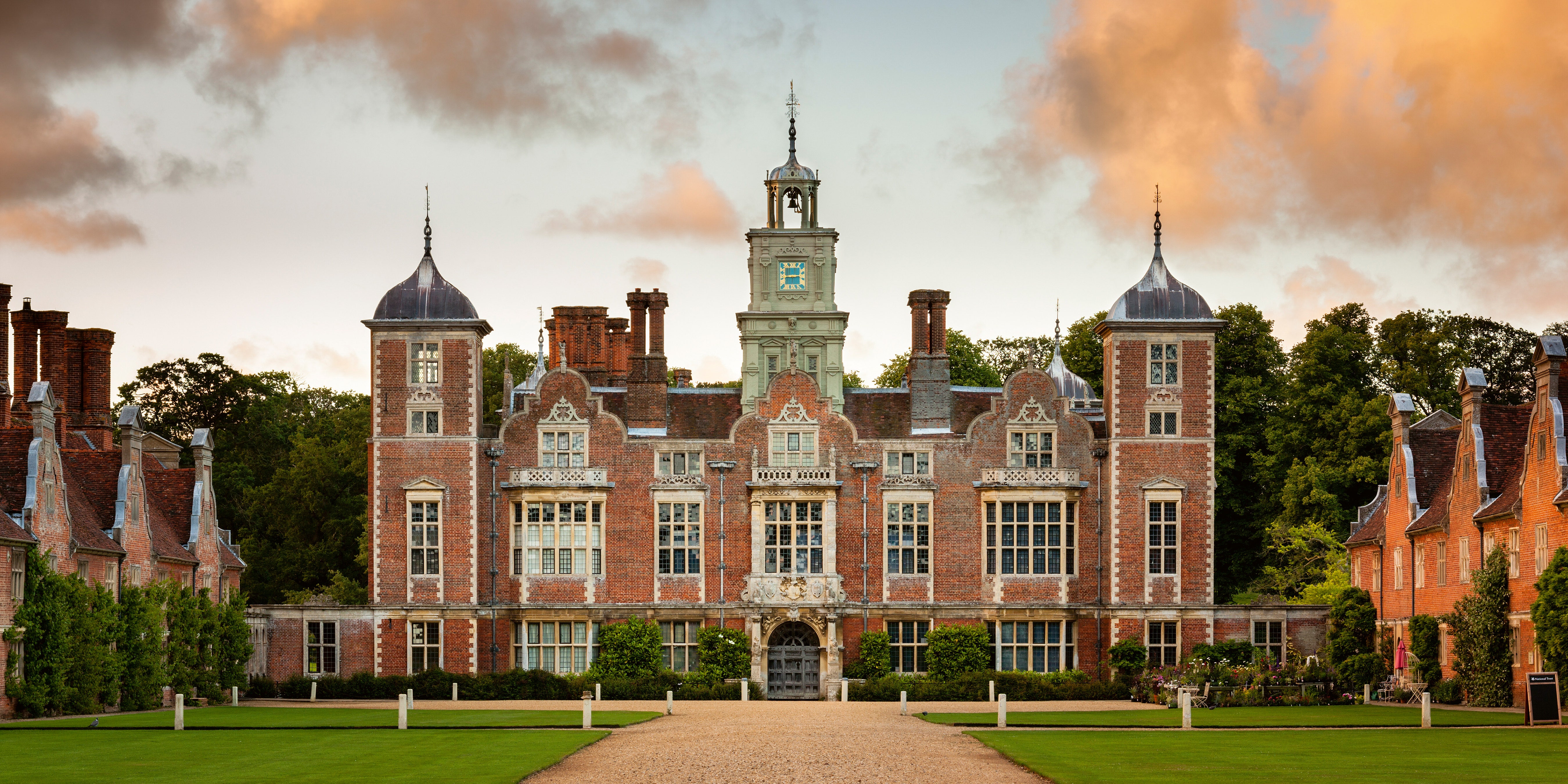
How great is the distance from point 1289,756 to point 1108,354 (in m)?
24.6

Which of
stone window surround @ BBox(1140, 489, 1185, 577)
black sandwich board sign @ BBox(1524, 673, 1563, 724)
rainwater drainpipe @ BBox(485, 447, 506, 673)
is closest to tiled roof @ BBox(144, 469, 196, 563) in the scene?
rainwater drainpipe @ BBox(485, 447, 506, 673)

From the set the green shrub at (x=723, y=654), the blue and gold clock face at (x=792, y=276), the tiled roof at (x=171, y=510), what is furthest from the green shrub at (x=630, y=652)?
the tiled roof at (x=171, y=510)

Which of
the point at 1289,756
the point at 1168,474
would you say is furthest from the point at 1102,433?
the point at 1289,756

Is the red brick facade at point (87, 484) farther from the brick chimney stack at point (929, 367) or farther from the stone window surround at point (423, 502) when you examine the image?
the brick chimney stack at point (929, 367)

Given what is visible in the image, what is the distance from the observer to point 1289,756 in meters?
25.0

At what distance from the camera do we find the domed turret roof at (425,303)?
48844 millimetres

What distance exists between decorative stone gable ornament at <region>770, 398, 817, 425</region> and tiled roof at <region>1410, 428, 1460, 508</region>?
615 inches

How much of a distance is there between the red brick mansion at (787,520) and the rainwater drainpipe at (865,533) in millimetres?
93

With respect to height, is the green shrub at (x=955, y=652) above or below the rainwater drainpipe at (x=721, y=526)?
below

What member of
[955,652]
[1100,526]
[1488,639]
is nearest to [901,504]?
[955,652]

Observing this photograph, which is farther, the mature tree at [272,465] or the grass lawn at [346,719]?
the mature tree at [272,465]

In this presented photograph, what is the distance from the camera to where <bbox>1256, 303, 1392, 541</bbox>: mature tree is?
55531 mm

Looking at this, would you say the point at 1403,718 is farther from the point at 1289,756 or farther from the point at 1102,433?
the point at 1102,433

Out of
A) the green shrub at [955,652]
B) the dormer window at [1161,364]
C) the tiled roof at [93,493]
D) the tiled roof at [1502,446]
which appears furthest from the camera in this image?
the dormer window at [1161,364]
